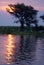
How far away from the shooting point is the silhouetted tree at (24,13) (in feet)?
238

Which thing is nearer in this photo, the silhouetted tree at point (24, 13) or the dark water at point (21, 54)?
the dark water at point (21, 54)

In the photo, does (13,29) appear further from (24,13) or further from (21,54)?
(21,54)

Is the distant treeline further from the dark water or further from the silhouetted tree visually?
the dark water

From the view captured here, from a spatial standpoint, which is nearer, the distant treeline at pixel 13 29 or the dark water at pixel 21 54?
the dark water at pixel 21 54

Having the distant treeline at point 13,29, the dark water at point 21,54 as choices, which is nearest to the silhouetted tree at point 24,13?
the distant treeline at point 13,29

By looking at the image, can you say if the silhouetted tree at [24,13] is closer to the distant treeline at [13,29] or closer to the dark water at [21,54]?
the distant treeline at [13,29]

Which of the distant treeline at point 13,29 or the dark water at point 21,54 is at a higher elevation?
the distant treeline at point 13,29

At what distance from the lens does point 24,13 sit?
73062mm

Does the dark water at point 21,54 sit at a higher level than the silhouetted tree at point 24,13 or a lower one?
lower

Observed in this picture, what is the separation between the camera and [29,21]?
7262 cm

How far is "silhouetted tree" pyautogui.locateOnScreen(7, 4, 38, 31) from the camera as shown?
238 ft

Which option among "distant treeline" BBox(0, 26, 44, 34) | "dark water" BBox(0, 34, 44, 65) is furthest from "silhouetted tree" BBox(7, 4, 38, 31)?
"dark water" BBox(0, 34, 44, 65)

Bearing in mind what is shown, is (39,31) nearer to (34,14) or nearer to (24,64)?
(34,14)

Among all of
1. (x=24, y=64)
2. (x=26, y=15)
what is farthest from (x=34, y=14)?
(x=24, y=64)
